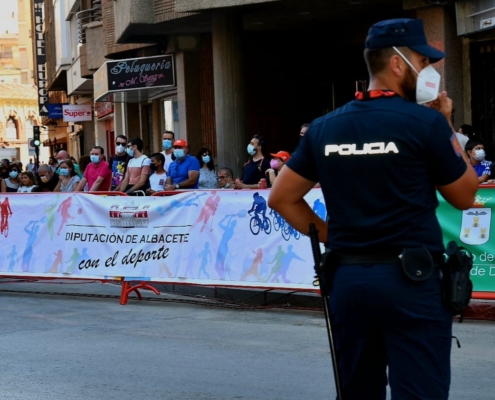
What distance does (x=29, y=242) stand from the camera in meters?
13.1

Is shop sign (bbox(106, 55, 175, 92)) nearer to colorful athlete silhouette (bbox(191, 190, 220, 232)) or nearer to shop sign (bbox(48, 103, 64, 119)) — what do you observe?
colorful athlete silhouette (bbox(191, 190, 220, 232))

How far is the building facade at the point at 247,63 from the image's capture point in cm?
1683

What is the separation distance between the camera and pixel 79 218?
1251cm

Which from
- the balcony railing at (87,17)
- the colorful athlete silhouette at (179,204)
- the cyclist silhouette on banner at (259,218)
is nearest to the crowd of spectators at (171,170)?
the colorful athlete silhouette at (179,204)

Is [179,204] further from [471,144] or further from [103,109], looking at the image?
[103,109]

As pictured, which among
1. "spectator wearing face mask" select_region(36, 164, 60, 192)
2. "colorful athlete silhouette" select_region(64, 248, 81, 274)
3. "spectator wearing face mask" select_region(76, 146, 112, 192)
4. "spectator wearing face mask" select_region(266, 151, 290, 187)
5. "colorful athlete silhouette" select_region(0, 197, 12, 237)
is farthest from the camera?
"spectator wearing face mask" select_region(36, 164, 60, 192)

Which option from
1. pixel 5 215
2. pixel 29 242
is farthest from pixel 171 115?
pixel 29 242

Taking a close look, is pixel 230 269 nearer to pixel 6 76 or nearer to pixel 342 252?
pixel 342 252

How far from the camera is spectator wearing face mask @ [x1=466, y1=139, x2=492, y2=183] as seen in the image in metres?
12.3

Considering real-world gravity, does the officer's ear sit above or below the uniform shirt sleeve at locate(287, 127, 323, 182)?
above

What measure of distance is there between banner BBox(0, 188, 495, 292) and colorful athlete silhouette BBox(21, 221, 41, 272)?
1 cm

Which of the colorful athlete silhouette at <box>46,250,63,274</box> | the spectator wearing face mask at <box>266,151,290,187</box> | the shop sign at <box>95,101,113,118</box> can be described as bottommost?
the colorful athlete silhouette at <box>46,250,63,274</box>

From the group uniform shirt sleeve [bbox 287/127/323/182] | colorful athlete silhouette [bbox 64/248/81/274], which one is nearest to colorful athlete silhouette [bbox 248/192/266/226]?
colorful athlete silhouette [bbox 64/248/81/274]

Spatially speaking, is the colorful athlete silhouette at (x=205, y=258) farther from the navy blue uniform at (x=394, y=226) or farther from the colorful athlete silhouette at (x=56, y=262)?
the navy blue uniform at (x=394, y=226)
